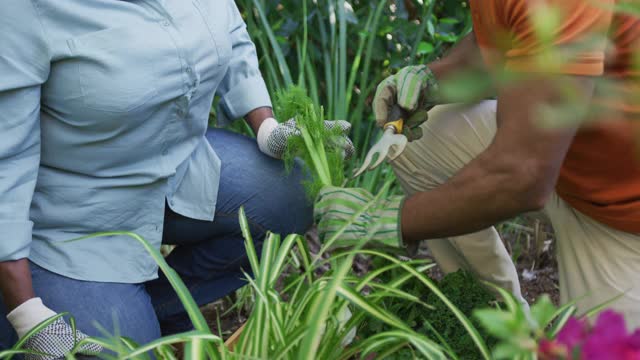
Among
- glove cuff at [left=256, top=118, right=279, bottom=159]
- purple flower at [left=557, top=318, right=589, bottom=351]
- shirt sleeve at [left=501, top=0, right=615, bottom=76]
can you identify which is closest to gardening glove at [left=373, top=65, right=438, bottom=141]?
glove cuff at [left=256, top=118, right=279, bottom=159]

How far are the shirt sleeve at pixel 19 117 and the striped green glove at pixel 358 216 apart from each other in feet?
2.01

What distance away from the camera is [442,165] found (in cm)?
205

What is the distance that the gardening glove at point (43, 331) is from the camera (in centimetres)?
163

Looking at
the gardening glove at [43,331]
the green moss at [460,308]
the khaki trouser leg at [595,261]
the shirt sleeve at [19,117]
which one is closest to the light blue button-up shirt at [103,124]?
the shirt sleeve at [19,117]

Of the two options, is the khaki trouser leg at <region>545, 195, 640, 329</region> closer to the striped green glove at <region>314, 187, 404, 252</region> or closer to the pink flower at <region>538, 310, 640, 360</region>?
the striped green glove at <region>314, 187, 404, 252</region>

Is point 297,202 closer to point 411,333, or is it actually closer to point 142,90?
point 142,90

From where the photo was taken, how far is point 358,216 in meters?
1.73

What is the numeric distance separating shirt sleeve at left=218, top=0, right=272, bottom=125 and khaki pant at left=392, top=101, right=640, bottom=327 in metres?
0.44

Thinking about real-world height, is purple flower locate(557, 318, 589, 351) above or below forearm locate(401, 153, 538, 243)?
above

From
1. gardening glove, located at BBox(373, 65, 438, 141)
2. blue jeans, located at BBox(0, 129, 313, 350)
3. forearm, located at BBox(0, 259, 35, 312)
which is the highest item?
gardening glove, located at BBox(373, 65, 438, 141)

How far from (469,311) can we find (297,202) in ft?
1.86

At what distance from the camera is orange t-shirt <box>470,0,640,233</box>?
1.33 m

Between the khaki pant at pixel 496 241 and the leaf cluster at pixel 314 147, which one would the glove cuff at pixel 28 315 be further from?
the khaki pant at pixel 496 241

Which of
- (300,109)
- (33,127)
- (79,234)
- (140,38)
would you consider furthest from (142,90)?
(300,109)
